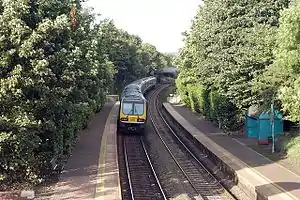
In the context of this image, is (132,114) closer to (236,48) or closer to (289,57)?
(236,48)

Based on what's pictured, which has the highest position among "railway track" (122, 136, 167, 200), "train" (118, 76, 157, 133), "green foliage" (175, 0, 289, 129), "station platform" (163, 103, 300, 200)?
"green foliage" (175, 0, 289, 129)

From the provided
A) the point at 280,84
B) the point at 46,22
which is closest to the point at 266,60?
the point at 280,84

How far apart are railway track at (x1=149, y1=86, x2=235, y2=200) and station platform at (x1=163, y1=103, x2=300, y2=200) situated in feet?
2.62

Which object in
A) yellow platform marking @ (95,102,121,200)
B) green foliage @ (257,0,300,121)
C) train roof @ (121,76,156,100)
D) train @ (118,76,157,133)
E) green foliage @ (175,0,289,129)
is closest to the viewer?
yellow platform marking @ (95,102,121,200)

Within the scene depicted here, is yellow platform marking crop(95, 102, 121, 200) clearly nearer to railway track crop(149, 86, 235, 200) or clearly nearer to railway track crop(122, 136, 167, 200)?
railway track crop(122, 136, 167, 200)

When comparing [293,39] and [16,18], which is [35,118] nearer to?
[16,18]

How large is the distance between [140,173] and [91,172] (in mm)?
2915

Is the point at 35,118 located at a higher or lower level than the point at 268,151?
higher

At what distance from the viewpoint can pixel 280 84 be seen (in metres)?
20.2

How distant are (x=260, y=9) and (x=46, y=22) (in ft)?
48.2

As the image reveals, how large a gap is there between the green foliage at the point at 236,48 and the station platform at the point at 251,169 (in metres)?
2.09

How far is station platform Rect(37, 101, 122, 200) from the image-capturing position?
15.1 meters

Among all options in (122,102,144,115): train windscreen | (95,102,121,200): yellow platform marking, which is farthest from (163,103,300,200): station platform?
(95,102,121,200): yellow platform marking

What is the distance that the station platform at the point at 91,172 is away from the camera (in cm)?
1508
